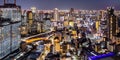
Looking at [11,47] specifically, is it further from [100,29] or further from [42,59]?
[100,29]

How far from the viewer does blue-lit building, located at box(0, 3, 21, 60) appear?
25.3ft

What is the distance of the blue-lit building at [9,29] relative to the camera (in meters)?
7.72

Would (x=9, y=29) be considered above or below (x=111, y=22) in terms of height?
below

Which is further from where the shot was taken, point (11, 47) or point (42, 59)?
point (11, 47)

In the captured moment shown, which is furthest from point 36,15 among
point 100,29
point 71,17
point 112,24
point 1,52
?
point 1,52

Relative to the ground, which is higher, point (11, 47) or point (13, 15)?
point (13, 15)

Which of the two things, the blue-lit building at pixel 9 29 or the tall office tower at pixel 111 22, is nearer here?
the blue-lit building at pixel 9 29

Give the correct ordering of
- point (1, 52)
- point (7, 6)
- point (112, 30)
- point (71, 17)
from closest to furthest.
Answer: point (1, 52) → point (7, 6) → point (112, 30) → point (71, 17)

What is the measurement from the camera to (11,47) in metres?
8.46

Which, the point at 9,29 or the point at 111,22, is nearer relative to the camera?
the point at 9,29

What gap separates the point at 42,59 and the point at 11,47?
1.89m

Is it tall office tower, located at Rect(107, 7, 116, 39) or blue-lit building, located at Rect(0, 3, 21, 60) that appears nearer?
blue-lit building, located at Rect(0, 3, 21, 60)

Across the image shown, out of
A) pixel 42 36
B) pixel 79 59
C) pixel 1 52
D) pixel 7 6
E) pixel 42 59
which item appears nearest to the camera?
pixel 79 59

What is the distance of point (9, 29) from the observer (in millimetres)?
8484
